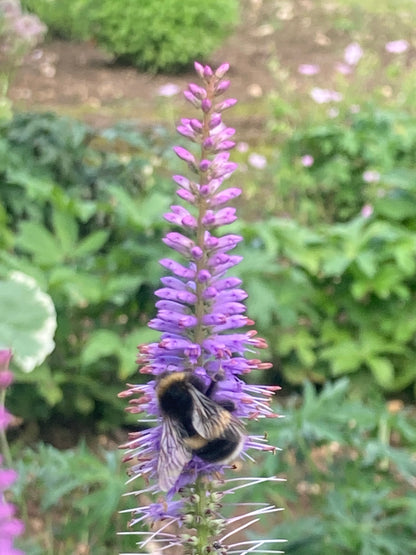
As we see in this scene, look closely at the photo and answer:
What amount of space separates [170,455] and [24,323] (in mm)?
1218

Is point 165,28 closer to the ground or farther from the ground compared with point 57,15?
closer to the ground

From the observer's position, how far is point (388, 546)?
2.49 metres

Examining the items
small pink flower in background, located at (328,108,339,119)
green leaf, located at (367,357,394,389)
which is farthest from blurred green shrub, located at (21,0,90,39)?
green leaf, located at (367,357,394,389)

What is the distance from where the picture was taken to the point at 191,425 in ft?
3.45

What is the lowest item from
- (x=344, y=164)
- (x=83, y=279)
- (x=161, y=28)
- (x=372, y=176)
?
(x=83, y=279)

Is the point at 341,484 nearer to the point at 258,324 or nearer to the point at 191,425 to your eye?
the point at 258,324

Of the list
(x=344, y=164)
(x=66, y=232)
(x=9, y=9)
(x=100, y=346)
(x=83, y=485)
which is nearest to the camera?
(x=83, y=485)

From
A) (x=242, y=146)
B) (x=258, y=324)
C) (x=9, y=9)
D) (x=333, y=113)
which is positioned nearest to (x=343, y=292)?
(x=258, y=324)

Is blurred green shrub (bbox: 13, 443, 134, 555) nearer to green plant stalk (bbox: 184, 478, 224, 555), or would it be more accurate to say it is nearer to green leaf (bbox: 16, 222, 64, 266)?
green plant stalk (bbox: 184, 478, 224, 555)

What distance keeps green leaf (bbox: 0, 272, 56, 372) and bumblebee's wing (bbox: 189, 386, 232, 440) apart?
39.8 inches

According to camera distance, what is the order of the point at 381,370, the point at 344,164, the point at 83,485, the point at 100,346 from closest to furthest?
the point at 83,485 < the point at 100,346 < the point at 381,370 < the point at 344,164

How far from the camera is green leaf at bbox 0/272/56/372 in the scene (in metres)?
2.09

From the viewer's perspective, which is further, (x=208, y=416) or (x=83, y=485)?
(x=83, y=485)

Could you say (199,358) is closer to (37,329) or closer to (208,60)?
(37,329)
